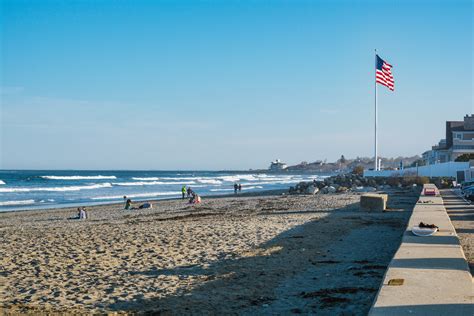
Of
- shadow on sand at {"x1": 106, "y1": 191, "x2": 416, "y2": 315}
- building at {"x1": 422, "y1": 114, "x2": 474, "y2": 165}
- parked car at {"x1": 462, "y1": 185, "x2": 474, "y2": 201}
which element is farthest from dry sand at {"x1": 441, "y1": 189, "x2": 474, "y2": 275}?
building at {"x1": 422, "y1": 114, "x2": 474, "y2": 165}

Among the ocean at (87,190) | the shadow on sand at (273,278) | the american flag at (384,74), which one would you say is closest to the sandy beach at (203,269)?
the shadow on sand at (273,278)

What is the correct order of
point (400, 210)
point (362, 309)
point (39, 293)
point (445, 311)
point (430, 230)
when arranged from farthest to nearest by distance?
point (400, 210), point (430, 230), point (39, 293), point (362, 309), point (445, 311)

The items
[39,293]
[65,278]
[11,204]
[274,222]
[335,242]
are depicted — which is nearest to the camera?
[39,293]

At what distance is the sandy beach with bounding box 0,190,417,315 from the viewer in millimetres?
8148

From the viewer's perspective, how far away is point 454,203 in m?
24.0

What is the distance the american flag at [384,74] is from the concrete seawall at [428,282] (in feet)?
102

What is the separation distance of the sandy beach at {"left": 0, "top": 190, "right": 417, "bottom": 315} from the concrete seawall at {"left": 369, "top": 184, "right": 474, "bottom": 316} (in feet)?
1.95

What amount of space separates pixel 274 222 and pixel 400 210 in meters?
6.60

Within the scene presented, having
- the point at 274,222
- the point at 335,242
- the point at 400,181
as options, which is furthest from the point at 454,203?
the point at 400,181

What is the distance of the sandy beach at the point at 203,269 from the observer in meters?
8.15

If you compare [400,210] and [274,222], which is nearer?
[274,222]

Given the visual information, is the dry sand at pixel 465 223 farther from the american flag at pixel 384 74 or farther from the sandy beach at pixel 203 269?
the american flag at pixel 384 74

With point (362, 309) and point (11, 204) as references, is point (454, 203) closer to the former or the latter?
point (362, 309)

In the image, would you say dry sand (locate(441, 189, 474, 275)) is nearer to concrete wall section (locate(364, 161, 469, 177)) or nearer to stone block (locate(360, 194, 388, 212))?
stone block (locate(360, 194, 388, 212))
